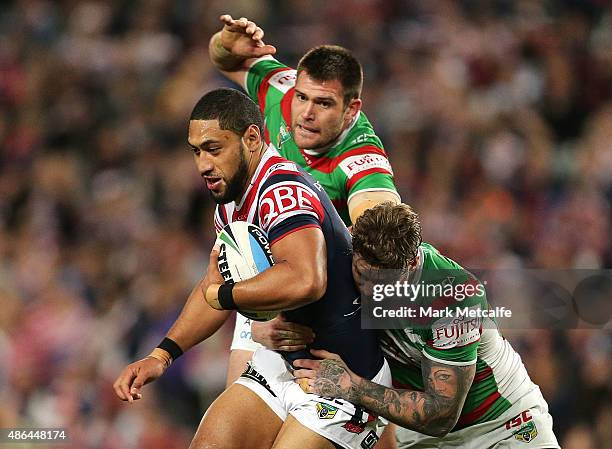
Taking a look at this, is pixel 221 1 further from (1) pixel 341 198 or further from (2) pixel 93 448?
(1) pixel 341 198

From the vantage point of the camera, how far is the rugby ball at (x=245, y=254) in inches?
167

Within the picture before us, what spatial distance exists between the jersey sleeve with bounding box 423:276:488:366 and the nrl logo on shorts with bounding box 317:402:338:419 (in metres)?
0.46

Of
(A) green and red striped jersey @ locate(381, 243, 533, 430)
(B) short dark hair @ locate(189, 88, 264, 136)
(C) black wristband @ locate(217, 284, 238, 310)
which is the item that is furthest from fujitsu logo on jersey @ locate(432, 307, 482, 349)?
(B) short dark hair @ locate(189, 88, 264, 136)

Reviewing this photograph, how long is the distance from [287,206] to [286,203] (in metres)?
0.01

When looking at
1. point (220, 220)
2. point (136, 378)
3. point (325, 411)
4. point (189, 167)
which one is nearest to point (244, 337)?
point (220, 220)

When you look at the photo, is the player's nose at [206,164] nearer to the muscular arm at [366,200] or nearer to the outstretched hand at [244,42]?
the muscular arm at [366,200]

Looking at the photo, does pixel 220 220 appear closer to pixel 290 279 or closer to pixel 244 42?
pixel 290 279

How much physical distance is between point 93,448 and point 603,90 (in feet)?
16.9

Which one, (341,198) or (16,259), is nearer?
(341,198)

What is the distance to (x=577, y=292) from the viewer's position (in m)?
6.69

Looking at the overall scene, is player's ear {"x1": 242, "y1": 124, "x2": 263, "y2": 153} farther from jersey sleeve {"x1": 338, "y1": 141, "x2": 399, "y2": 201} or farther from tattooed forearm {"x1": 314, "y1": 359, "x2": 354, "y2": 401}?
jersey sleeve {"x1": 338, "y1": 141, "x2": 399, "y2": 201}

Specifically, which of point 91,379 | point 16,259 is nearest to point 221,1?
point 16,259

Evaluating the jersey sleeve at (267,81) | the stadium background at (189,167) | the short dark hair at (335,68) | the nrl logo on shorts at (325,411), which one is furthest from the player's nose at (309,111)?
the stadium background at (189,167)

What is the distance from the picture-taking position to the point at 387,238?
13.9 ft
